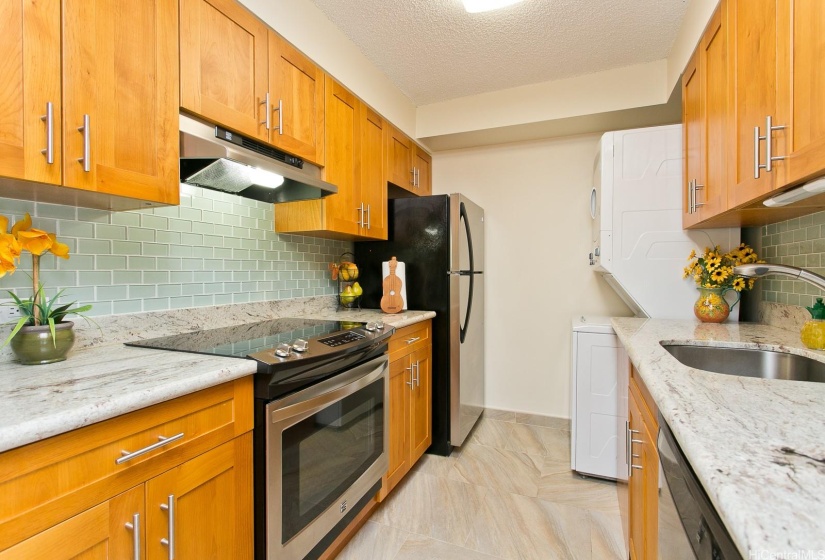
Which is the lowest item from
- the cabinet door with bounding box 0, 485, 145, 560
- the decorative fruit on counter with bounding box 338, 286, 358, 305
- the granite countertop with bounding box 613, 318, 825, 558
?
the cabinet door with bounding box 0, 485, 145, 560

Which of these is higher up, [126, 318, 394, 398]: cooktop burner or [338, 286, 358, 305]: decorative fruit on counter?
[338, 286, 358, 305]: decorative fruit on counter

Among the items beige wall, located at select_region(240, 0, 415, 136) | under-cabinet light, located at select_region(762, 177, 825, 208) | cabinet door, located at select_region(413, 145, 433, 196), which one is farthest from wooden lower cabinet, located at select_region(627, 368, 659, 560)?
cabinet door, located at select_region(413, 145, 433, 196)

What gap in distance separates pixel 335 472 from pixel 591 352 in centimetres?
155

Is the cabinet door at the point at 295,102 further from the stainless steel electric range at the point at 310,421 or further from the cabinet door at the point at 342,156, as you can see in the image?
the stainless steel electric range at the point at 310,421

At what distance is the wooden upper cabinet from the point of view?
153 centimetres

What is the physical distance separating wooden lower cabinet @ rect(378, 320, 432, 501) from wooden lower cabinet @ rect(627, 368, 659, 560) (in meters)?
1.08

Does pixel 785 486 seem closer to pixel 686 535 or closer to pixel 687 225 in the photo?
pixel 686 535

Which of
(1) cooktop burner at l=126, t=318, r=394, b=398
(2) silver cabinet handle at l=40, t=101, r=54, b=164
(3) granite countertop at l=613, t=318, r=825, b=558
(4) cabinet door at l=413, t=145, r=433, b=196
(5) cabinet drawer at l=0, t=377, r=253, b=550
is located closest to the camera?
(3) granite countertop at l=613, t=318, r=825, b=558

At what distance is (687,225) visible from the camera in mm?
2057

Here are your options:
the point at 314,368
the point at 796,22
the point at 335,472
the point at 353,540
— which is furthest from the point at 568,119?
the point at 353,540

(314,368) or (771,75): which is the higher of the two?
(771,75)

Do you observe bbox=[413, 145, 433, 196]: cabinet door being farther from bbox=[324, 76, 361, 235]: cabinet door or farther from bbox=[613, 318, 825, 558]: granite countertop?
bbox=[613, 318, 825, 558]: granite countertop

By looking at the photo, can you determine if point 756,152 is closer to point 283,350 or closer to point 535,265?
point 283,350

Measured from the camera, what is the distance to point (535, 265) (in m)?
3.16
